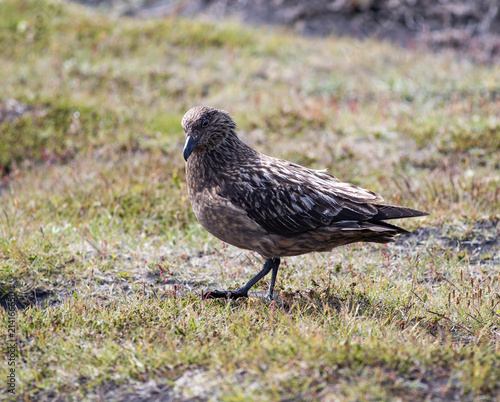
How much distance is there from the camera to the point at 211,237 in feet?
21.0

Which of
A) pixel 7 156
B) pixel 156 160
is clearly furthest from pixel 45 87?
pixel 156 160

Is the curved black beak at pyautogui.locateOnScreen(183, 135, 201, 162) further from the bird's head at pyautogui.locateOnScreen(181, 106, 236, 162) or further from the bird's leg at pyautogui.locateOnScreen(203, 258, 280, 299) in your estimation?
the bird's leg at pyautogui.locateOnScreen(203, 258, 280, 299)

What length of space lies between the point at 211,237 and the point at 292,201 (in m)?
1.66

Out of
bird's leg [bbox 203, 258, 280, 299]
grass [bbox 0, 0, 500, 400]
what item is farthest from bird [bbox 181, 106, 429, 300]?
grass [bbox 0, 0, 500, 400]

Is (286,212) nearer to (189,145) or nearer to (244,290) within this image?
(244,290)

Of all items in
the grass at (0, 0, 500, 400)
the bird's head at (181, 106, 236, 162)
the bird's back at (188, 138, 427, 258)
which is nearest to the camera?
the grass at (0, 0, 500, 400)

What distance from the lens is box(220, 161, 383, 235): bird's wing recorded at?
16.2 feet

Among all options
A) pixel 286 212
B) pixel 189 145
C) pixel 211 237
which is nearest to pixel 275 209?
pixel 286 212

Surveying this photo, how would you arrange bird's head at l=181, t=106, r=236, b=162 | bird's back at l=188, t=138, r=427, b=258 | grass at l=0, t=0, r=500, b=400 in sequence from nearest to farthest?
grass at l=0, t=0, r=500, b=400
bird's back at l=188, t=138, r=427, b=258
bird's head at l=181, t=106, r=236, b=162

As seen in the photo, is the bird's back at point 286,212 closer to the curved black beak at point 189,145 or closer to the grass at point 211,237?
the curved black beak at point 189,145

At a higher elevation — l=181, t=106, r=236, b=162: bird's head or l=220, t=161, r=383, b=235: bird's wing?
l=181, t=106, r=236, b=162: bird's head

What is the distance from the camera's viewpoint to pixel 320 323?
14.6 feet

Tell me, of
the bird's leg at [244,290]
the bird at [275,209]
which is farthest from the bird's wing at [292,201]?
the bird's leg at [244,290]

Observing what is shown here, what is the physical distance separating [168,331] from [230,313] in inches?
23.6
